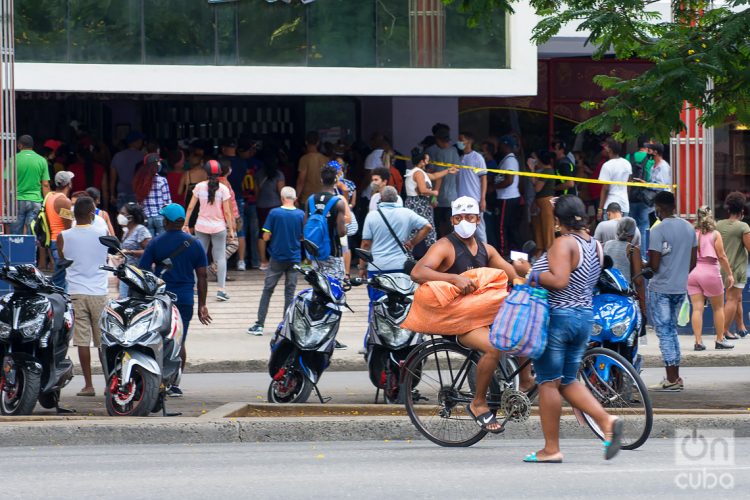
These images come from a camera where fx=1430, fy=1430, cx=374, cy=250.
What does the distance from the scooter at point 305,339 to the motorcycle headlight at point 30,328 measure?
1807 mm

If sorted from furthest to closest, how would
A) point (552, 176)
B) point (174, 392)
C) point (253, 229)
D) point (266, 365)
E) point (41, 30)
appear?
point (552, 176) < point (253, 229) < point (41, 30) < point (266, 365) < point (174, 392)

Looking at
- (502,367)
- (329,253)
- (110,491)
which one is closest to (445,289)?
(502,367)

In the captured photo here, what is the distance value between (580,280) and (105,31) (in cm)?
1275

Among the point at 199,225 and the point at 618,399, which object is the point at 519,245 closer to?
the point at 199,225

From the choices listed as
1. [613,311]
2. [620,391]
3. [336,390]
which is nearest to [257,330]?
[336,390]

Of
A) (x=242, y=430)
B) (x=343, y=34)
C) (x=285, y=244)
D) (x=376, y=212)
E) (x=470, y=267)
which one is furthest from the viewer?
(x=343, y=34)

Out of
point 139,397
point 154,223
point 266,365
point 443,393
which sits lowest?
point 266,365

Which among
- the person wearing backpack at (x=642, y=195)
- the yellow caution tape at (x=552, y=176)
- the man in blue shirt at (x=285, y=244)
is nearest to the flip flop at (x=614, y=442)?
the man in blue shirt at (x=285, y=244)

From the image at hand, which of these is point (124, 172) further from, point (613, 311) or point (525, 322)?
point (525, 322)

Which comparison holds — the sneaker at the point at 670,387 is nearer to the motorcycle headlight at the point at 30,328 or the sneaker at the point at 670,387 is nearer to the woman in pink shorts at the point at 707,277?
the woman in pink shorts at the point at 707,277

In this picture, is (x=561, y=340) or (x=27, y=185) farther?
(x=27, y=185)

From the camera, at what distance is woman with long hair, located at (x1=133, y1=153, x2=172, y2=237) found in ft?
61.5

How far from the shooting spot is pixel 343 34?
2081 cm

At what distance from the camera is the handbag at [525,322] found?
845 cm
